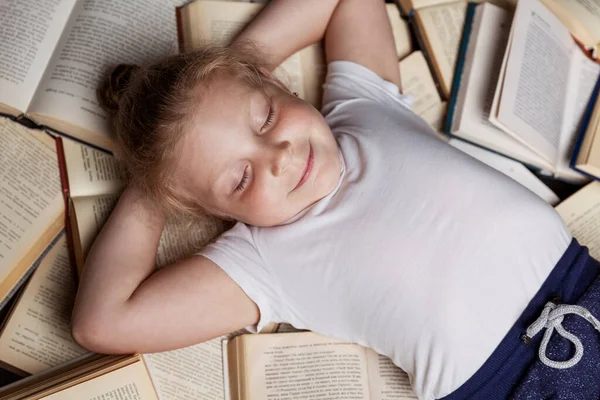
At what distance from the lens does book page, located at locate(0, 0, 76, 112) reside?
1273 mm

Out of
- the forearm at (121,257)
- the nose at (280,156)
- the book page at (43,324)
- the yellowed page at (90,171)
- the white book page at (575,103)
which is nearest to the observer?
the nose at (280,156)

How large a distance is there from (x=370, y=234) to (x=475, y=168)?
0.77 ft

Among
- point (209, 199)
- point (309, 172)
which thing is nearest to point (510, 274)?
point (309, 172)

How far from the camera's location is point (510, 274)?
1088 mm

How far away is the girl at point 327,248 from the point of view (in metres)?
1.05

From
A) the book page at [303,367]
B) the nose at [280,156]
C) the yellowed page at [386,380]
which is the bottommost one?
the yellowed page at [386,380]

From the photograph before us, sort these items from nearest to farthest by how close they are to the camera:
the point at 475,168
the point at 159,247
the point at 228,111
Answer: the point at 228,111 < the point at 475,168 < the point at 159,247

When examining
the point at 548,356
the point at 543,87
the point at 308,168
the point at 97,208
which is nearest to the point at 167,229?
the point at 97,208

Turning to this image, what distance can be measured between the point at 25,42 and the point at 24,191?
0.31 meters

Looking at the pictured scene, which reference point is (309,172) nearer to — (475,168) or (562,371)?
(475,168)

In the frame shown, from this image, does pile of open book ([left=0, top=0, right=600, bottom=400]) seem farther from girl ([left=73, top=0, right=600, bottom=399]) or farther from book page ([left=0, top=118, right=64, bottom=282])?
girl ([left=73, top=0, right=600, bottom=399])

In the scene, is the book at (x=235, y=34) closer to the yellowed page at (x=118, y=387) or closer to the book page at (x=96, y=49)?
the book page at (x=96, y=49)

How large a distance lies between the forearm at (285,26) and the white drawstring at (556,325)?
2.27 ft

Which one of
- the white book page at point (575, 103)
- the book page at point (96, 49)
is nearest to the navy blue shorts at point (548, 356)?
the white book page at point (575, 103)
